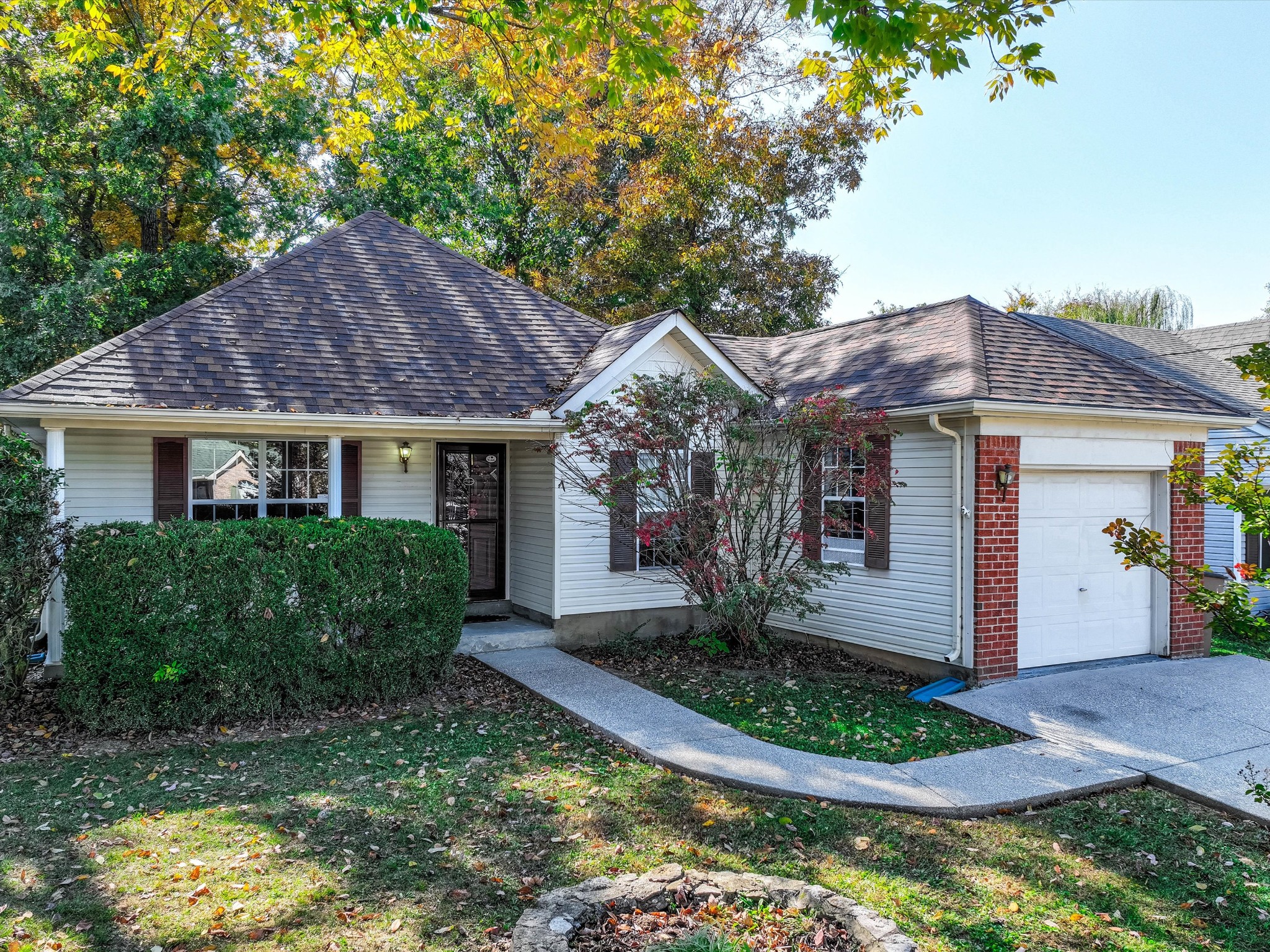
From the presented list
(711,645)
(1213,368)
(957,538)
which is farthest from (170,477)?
(1213,368)

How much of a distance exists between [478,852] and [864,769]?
2930 mm

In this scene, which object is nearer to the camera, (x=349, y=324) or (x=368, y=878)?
(x=368, y=878)

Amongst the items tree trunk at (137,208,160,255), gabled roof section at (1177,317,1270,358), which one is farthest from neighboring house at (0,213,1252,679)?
gabled roof section at (1177,317,1270,358)

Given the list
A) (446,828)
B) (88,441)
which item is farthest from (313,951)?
(88,441)

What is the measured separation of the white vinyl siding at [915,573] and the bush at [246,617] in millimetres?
4741

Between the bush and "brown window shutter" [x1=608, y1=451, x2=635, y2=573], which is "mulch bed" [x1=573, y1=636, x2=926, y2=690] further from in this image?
the bush

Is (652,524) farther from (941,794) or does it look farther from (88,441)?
(88,441)

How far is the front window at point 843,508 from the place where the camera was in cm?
950

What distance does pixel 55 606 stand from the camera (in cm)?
837

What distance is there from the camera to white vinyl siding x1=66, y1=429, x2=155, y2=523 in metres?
8.98

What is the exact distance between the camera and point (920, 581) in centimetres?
888

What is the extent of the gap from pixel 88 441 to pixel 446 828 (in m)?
6.84

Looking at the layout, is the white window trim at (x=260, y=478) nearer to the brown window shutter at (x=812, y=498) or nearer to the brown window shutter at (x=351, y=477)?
the brown window shutter at (x=351, y=477)

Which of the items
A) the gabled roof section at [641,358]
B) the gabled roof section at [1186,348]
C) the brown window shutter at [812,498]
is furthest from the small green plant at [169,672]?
the gabled roof section at [1186,348]
